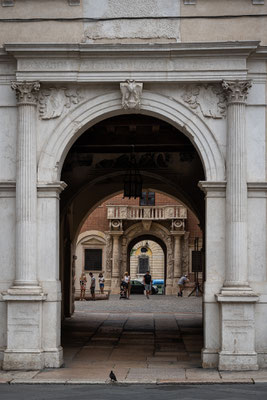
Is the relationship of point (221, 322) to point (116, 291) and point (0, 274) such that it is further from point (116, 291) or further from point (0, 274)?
point (116, 291)

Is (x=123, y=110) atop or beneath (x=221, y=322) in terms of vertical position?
atop

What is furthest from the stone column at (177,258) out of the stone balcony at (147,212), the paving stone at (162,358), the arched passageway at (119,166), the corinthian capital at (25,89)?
the corinthian capital at (25,89)

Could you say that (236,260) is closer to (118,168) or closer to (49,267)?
(49,267)

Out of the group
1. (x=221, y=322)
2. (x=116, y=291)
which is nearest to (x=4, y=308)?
(x=221, y=322)

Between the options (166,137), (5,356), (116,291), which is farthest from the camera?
(116,291)

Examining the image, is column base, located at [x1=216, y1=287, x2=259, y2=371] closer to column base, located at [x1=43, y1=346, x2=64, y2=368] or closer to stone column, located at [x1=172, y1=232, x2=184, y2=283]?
column base, located at [x1=43, y1=346, x2=64, y2=368]

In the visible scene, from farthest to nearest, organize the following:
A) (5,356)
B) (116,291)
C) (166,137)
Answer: (116,291)
(166,137)
(5,356)

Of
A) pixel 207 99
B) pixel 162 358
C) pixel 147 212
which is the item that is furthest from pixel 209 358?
pixel 147 212

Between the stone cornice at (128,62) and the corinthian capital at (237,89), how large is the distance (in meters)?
0.10

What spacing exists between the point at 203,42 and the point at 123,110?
1740mm

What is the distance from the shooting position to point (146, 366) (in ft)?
43.3

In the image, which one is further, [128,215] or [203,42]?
[128,215]

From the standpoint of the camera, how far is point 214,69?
13.2 meters

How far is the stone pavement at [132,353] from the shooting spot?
39.2 ft
